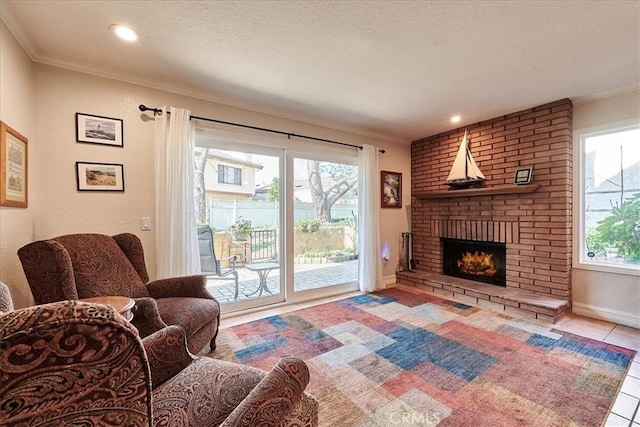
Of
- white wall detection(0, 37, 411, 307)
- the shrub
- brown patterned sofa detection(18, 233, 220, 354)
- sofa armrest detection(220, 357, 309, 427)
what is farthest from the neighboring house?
sofa armrest detection(220, 357, 309, 427)

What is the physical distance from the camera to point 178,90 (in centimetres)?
282

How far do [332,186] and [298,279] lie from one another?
1412mm

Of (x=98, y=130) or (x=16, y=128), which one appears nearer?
(x=16, y=128)

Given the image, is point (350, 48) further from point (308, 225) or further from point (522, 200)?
point (522, 200)

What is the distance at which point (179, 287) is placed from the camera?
2342 millimetres

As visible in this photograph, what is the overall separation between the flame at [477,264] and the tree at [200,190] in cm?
373

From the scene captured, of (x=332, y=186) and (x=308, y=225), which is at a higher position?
(x=332, y=186)

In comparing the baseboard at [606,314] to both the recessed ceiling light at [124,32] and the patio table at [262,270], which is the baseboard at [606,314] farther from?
the recessed ceiling light at [124,32]

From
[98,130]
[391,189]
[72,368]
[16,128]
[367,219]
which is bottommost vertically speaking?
[72,368]

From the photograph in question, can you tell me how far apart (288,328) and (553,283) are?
3046 mm

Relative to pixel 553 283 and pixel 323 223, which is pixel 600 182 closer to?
pixel 553 283

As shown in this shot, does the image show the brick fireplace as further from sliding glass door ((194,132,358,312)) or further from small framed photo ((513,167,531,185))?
sliding glass door ((194,132,358,312))

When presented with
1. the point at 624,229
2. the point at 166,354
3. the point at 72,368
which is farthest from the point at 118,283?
the point at 624,229

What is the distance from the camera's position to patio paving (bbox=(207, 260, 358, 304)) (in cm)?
323
